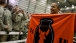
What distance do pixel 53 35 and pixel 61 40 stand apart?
0.69 ft

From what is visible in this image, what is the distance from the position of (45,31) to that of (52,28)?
0.60ft

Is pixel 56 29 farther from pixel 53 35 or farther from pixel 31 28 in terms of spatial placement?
pixel 31 28

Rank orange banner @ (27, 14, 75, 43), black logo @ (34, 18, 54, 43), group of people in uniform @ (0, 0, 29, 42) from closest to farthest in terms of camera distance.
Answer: orange banner @ (27, 14, 75, 43) → black logo @ (34, 18, 54, 43) → group of people in uniform @ (0, 0, 29, 42)

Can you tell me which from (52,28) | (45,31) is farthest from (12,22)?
(52,28)

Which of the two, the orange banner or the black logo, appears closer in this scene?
the orange banner

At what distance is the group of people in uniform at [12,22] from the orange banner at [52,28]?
0.94m

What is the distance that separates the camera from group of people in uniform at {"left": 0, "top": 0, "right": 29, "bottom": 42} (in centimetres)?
396

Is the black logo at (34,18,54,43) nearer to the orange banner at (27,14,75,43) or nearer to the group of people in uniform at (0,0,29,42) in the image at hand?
the orange banner at (27,14,75,43)

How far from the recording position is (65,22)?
Answer: 2.61 meters

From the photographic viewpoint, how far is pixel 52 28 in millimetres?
2814

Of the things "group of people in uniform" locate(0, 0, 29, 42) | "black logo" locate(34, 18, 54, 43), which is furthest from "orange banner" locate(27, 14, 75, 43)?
"group of people in uniform" locate(0, 0, 29, 42)

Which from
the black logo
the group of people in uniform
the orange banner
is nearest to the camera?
the orange banner

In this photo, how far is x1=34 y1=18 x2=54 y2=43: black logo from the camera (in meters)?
2.85

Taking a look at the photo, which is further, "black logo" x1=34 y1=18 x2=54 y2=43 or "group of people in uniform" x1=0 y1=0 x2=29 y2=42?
"group of people in uniform" x1=0 y1=0 x2=29 y2=42
